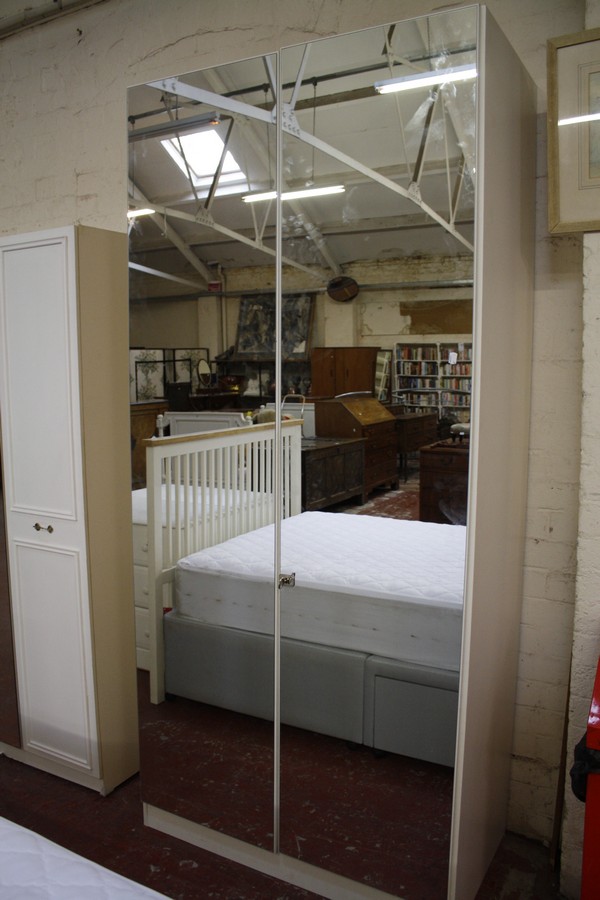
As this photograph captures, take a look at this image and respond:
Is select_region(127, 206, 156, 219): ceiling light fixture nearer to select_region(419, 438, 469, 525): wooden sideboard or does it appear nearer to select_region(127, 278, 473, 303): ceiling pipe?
select_region(127, 278, 473, 303): ceiling pipe

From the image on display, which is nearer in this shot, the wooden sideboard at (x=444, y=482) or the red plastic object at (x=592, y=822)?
the red plastic object at (x=592, y=822)

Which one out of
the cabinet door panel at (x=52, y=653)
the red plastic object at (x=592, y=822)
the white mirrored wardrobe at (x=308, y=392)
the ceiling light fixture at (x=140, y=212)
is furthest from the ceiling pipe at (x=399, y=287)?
the cabinet door panel at (x=52, y=653)

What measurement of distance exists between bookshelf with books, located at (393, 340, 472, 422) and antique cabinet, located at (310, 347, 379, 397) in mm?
78

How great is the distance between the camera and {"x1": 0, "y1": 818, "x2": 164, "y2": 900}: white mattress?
1295mm

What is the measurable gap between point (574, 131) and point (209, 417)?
4.42ft

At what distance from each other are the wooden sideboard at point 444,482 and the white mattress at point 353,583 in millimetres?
35

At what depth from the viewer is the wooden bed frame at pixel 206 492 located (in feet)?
6.79

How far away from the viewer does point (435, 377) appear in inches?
72.0

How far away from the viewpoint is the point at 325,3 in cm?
238

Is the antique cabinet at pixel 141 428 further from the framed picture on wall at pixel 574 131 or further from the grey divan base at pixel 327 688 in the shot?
the framed picture on wall at pixel 574 131

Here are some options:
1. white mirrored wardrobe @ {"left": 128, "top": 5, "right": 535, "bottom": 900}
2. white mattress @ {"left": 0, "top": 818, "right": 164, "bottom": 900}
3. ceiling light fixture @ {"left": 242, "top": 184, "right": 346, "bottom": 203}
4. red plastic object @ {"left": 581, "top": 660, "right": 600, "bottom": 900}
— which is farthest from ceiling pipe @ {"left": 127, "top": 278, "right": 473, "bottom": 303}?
white mattress @ {"left": 0, "top": 818, "right": 164, "bottom": 900}

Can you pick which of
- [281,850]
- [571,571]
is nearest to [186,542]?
[281,850]

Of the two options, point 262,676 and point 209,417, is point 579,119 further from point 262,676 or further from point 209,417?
point 262,676

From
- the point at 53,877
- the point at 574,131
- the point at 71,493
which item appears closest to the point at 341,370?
the point at 574,131
